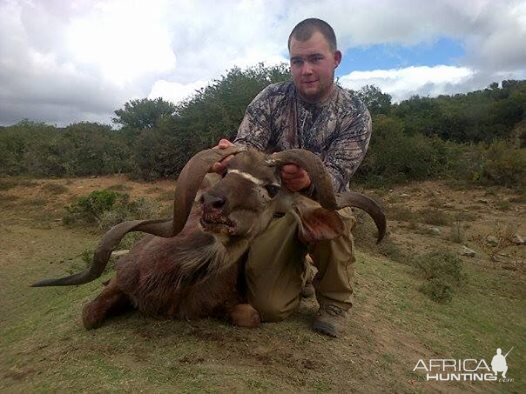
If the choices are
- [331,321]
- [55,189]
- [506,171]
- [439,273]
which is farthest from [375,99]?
[331,321]

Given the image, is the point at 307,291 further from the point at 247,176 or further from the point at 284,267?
the point at 247,176

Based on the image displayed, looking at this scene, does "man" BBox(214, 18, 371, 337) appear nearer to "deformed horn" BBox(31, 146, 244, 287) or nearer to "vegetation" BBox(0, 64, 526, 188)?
"deformed horn" BBox(31, 146, 244, 287)

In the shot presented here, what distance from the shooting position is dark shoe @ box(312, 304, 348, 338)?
4.36 meters

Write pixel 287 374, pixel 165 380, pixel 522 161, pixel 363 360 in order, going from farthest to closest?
pixel 522 161 < pixel 363 360 < pixel 287 374 < pixel 165 380

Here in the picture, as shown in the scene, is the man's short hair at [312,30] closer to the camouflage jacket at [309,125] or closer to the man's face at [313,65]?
the man's face at [313,65]

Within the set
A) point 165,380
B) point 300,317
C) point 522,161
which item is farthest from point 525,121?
point 165,380

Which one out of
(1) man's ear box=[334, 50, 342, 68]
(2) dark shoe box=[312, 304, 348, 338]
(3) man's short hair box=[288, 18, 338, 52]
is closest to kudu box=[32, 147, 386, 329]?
(2) dark shoe box=[312, 304, 348, 338]

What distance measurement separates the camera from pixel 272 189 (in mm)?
3885

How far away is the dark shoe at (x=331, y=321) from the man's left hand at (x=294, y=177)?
50.6 inches

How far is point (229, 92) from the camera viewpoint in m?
18.9

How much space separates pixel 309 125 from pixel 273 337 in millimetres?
2181

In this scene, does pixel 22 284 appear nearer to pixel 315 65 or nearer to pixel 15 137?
pixel 315 65

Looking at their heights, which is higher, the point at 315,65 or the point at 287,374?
the point at 315,65

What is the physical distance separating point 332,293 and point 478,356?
178cm
